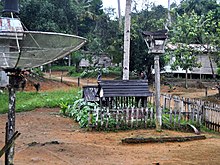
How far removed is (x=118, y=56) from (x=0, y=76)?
1246cm

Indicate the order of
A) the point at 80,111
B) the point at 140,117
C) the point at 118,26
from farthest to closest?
the point at 118,26 < the point at 80,111 < the point at 140,117

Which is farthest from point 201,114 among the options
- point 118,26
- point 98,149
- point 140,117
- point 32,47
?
point 118,26

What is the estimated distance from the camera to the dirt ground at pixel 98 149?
796cm

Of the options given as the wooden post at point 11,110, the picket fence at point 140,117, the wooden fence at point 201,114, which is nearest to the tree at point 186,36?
the wooden fence at point 201,114

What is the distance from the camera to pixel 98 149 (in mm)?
9219

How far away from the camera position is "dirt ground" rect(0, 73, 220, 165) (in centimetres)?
796

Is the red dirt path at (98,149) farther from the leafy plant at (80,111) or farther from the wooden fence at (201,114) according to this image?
the wooden fence at (201,114)

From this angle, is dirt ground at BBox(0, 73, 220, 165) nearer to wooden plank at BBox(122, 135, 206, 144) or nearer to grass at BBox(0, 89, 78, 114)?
wooden plank at BBox(122, 135, 206, 144)

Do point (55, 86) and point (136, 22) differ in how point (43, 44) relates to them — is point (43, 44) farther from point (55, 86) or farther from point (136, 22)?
point (136, 22)

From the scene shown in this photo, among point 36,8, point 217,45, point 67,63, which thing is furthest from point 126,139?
point 67,63

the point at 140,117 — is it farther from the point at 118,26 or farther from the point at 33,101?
the point at 118,26

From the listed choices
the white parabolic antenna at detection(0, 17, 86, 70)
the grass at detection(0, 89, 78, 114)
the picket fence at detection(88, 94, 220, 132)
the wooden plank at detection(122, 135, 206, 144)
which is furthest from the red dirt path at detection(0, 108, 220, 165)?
the grass at detection(0, 89, 78, 114)

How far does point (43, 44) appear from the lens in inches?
192

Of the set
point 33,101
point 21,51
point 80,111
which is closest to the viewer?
point 21,51
